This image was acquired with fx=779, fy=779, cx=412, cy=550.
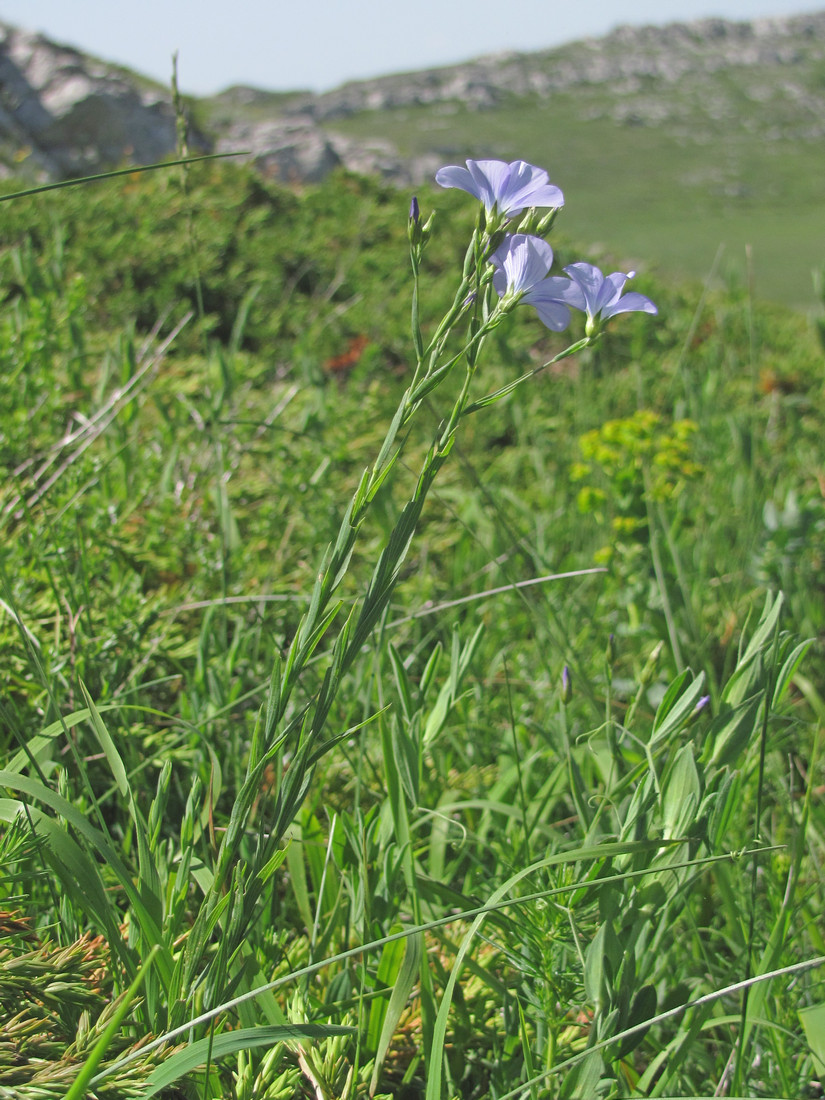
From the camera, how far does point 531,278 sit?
0.67 meters

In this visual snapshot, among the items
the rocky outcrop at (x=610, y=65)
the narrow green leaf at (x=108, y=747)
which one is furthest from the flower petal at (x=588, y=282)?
the rocky outcrop at (x=610, y=65)

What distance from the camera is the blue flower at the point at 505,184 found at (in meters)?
0.66

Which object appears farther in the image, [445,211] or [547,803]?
[445,211]

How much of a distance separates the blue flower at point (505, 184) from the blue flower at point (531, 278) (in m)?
0.03

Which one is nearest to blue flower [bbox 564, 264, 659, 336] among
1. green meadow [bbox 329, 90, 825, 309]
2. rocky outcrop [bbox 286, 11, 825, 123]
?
green meadow [bbox 329, 90, 825, 309]

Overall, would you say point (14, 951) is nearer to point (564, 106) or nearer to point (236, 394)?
point (236, 394)

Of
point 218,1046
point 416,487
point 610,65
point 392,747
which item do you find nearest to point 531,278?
point 416,487

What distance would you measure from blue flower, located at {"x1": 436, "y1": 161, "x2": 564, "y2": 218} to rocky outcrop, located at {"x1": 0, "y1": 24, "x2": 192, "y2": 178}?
7.79m

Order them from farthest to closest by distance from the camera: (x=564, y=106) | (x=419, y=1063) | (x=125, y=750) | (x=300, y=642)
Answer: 1. (x=564, y=106)
2. (x=125, y=750)
3. (x=419, y=1063)
4. (x=300, y=642)

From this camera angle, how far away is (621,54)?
8338cm

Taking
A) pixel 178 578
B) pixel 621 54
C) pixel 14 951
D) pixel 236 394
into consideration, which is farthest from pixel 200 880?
pixel 621 54

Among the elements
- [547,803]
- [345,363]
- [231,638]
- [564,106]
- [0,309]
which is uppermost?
[564,106]

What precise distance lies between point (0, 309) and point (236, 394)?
2.71 feet

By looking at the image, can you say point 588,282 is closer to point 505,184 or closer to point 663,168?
point 505,184
